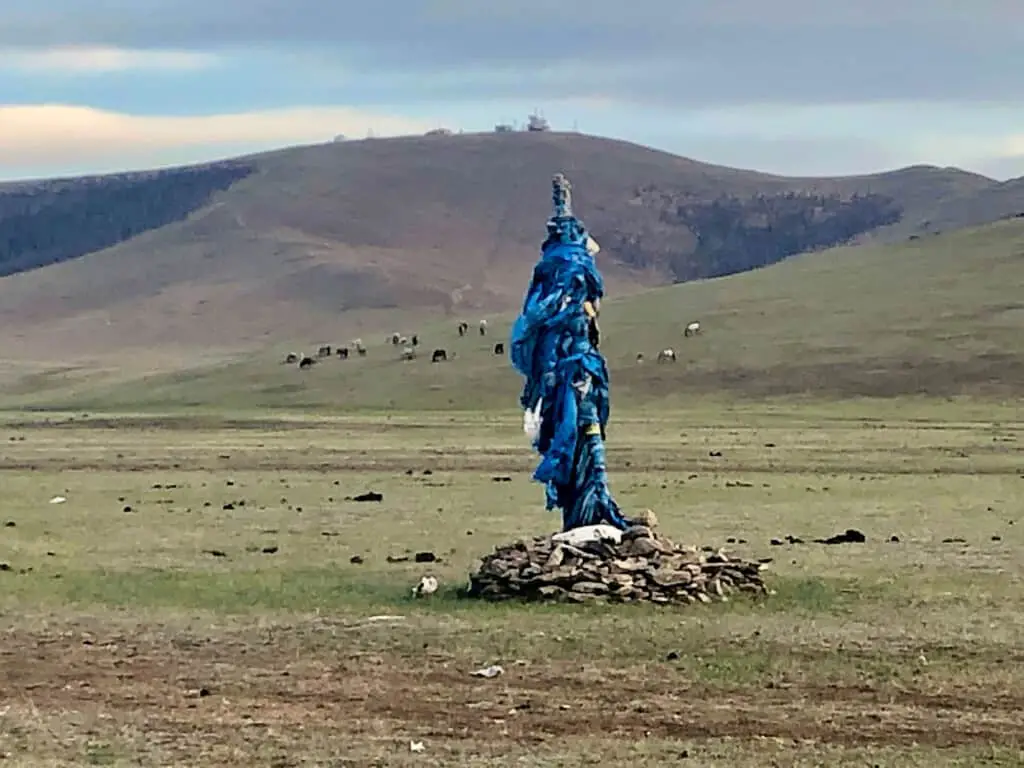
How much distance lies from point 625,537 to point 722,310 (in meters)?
86.1

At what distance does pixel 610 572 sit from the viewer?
72.3 ft

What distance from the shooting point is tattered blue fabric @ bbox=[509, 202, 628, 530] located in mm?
23109

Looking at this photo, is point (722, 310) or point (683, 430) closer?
point (683, 430)

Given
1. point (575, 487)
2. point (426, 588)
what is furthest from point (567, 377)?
point (426, 588)

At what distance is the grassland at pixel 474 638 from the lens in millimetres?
15234

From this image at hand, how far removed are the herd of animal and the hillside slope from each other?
1.82 ft

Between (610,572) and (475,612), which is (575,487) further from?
(475,612)

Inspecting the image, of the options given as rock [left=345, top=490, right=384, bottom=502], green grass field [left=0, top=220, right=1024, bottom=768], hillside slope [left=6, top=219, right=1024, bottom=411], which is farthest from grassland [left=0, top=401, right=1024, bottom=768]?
hillside slope [left=6, top=219, right=1024, bottom=411]

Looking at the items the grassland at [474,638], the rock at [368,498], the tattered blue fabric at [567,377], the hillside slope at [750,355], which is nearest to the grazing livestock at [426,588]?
the grassland at [474,638]

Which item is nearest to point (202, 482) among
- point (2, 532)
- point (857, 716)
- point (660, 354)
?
point (2, 532)

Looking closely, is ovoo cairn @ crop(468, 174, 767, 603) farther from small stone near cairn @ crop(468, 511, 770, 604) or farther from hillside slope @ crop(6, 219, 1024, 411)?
hillside slope @ crop(6, 219, 1024, 411)

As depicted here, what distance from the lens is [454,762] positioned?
47.5 ft

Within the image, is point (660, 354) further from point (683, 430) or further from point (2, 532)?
point (2, 532)

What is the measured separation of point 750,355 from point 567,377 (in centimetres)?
7033
